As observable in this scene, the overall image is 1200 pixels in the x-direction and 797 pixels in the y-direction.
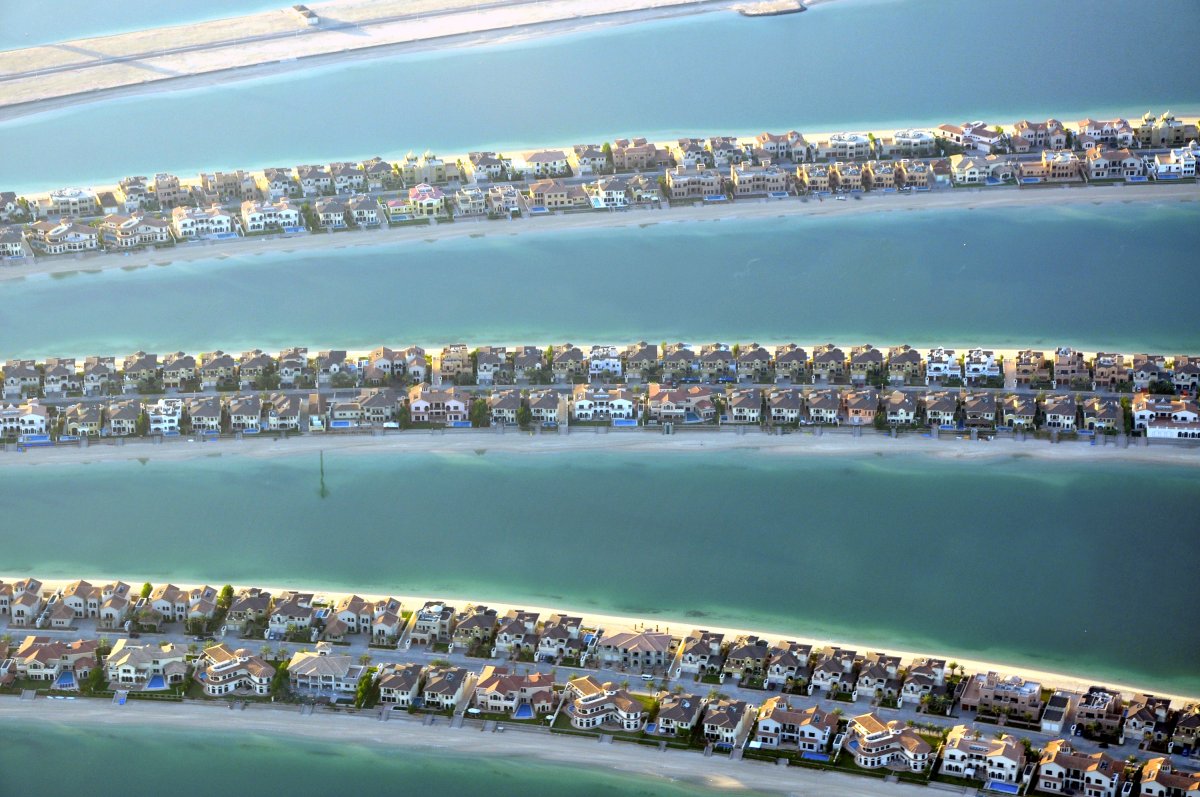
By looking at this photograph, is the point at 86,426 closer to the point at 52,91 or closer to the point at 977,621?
the point at 977,621

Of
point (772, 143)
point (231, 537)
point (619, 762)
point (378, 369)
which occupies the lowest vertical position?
point (619, 762)

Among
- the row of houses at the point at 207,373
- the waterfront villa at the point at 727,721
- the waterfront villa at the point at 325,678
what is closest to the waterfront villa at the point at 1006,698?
the waterfront villa at the point at 727,721

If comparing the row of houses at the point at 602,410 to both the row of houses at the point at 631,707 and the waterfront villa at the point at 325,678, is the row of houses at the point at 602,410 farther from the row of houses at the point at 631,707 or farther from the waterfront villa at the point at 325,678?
the waterfront villa at the point at 325,678

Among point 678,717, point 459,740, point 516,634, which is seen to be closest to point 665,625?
point 516,634

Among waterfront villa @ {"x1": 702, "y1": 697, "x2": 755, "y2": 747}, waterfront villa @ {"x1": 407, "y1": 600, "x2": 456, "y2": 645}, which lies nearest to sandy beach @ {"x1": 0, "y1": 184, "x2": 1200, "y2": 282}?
waterfront villa @ {"x1": 407, "y1": 600, "x2": 456, "y2": 645}

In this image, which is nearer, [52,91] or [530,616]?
[530,616]

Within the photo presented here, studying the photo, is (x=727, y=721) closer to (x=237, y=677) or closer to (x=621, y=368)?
(x=237, y=677)

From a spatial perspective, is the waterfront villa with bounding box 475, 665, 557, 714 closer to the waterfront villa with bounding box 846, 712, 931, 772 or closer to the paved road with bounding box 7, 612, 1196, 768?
the paved road with bounding box 7, 612, 1196, 768

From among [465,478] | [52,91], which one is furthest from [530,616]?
[52,91]
